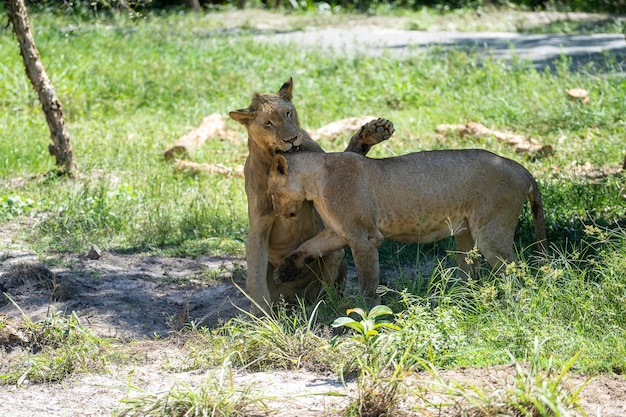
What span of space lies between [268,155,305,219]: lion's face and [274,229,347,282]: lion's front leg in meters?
0.26

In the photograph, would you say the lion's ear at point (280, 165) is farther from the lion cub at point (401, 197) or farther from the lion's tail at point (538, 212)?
the lion's tail at point (538, 212)

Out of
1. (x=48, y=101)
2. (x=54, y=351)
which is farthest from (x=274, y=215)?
(x=48, y=101)

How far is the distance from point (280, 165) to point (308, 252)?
0.68 metres

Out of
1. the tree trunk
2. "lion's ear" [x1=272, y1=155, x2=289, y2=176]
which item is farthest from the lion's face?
the tree trunk

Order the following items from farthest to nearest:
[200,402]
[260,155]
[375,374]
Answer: [260,155] → [375,374] → [200,402]

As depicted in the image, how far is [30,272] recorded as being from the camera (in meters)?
7.42

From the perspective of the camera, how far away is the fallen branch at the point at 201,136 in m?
11.8

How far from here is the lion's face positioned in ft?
21.3

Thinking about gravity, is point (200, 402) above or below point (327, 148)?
above

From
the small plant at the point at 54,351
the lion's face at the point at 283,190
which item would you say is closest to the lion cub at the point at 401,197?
the lion's face at the point at 283,190

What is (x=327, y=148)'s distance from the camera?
12148 millimetres

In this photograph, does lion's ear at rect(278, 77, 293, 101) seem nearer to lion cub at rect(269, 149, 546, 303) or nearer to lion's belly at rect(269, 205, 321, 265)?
lion cub at rect(269, 149, 546, 303)

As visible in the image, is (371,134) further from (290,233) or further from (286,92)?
(290,233)

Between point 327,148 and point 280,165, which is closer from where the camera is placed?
point 280,165
